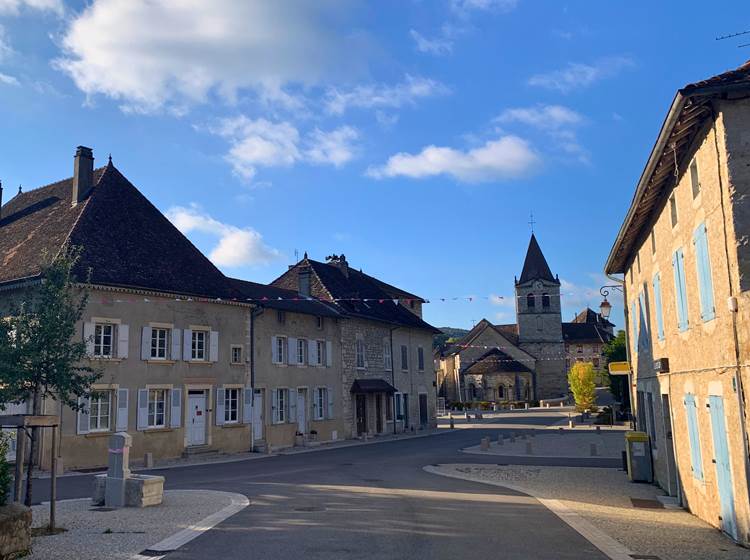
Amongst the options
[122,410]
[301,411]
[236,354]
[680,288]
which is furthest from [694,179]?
[301,411]

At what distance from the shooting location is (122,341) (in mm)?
21938

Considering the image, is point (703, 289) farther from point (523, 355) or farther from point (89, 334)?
point (523, 355)

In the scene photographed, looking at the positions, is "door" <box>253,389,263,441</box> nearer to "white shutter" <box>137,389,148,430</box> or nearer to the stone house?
"white shutter" <box>137,389,148,430</box>

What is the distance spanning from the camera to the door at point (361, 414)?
112 feet

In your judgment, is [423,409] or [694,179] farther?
[423,409]

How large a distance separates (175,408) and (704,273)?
61.3ft

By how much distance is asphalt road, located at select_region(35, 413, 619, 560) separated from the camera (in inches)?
337

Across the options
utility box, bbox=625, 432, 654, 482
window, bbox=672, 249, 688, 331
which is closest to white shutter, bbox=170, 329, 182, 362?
utility box, bbox=625, 432, 654, 482

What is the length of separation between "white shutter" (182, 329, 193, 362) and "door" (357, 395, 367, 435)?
12079 millimetres

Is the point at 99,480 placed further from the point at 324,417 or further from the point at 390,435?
the point at 390,435

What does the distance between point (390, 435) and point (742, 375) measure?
2892 centimetres

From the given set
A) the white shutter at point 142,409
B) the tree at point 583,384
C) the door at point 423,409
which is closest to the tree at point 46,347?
the white shutter at point 142,409

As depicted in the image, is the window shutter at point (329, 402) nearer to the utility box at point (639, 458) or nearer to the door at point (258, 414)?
the door at point (258, 414)

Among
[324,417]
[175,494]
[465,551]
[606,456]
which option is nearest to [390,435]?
[324,417]
